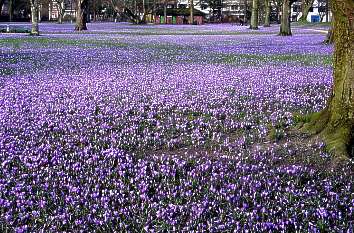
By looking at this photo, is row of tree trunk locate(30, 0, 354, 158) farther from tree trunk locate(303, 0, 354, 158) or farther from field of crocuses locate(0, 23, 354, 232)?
field of crocuses locate(0, 23, 354, 232)

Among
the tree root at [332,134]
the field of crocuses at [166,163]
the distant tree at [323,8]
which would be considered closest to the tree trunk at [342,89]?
the tree root at [332,134]

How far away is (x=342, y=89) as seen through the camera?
6.08 meters

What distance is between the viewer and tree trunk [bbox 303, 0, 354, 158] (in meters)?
5.90

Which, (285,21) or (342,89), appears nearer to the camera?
(342,89)

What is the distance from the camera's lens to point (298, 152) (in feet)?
19.8

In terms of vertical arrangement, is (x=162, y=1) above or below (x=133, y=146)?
above

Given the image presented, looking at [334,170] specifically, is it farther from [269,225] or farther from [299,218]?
[269,225]

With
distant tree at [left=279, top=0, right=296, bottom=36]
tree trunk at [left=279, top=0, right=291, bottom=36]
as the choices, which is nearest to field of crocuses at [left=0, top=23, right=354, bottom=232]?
distant tree at [left=279, top=0, right=296, bottom=36]

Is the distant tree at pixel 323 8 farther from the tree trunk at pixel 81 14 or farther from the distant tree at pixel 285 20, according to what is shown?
the distant tree at pixel 285 20

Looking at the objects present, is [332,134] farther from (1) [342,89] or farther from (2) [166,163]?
(2) [166,163]

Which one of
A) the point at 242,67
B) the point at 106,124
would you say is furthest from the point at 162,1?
the point at 106,124

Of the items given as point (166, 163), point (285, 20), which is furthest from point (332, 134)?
point (285, 20)

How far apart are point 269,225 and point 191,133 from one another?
3271 millimetres

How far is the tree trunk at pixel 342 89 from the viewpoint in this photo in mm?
5902
